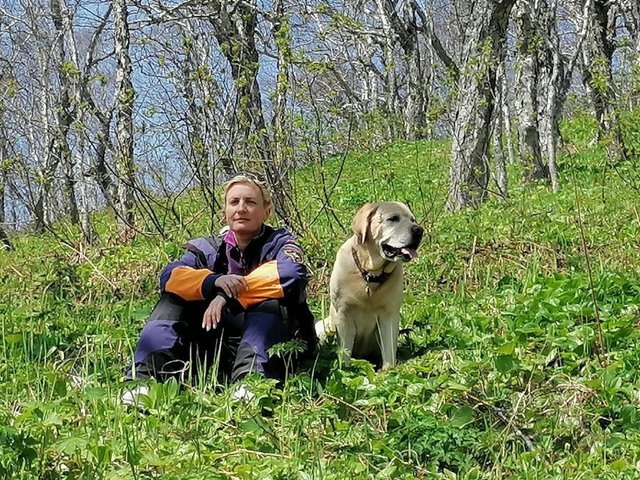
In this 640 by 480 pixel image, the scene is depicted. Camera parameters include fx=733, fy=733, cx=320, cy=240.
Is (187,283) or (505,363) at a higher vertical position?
(187,283)

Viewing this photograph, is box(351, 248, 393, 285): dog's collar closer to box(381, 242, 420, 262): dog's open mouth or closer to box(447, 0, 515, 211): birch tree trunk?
box(381, 242, 420, 262): dog's open mouth

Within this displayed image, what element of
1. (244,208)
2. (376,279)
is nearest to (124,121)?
(244,208)

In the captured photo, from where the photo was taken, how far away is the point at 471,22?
741cm

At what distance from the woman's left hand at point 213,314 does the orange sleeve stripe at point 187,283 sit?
0.09 metres

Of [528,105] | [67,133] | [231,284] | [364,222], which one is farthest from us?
[528,105]

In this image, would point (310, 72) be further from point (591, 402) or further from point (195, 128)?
point (591, 402)

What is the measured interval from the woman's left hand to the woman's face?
0.43 metres

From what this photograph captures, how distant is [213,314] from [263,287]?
28 centimetres

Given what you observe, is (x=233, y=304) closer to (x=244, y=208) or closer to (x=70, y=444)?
(x=244, y=208)

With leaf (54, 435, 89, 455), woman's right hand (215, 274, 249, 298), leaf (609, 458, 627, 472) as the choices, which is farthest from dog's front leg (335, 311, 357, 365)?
leaf (54, 435, 89, 455)

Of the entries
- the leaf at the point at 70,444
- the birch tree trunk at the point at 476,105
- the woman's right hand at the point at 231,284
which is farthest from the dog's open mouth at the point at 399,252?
the birch tree trunk at the point at 476,105

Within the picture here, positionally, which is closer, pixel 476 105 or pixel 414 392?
pixel 414 392

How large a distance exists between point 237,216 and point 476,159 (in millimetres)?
4139

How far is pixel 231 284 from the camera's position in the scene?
11.6 feet
